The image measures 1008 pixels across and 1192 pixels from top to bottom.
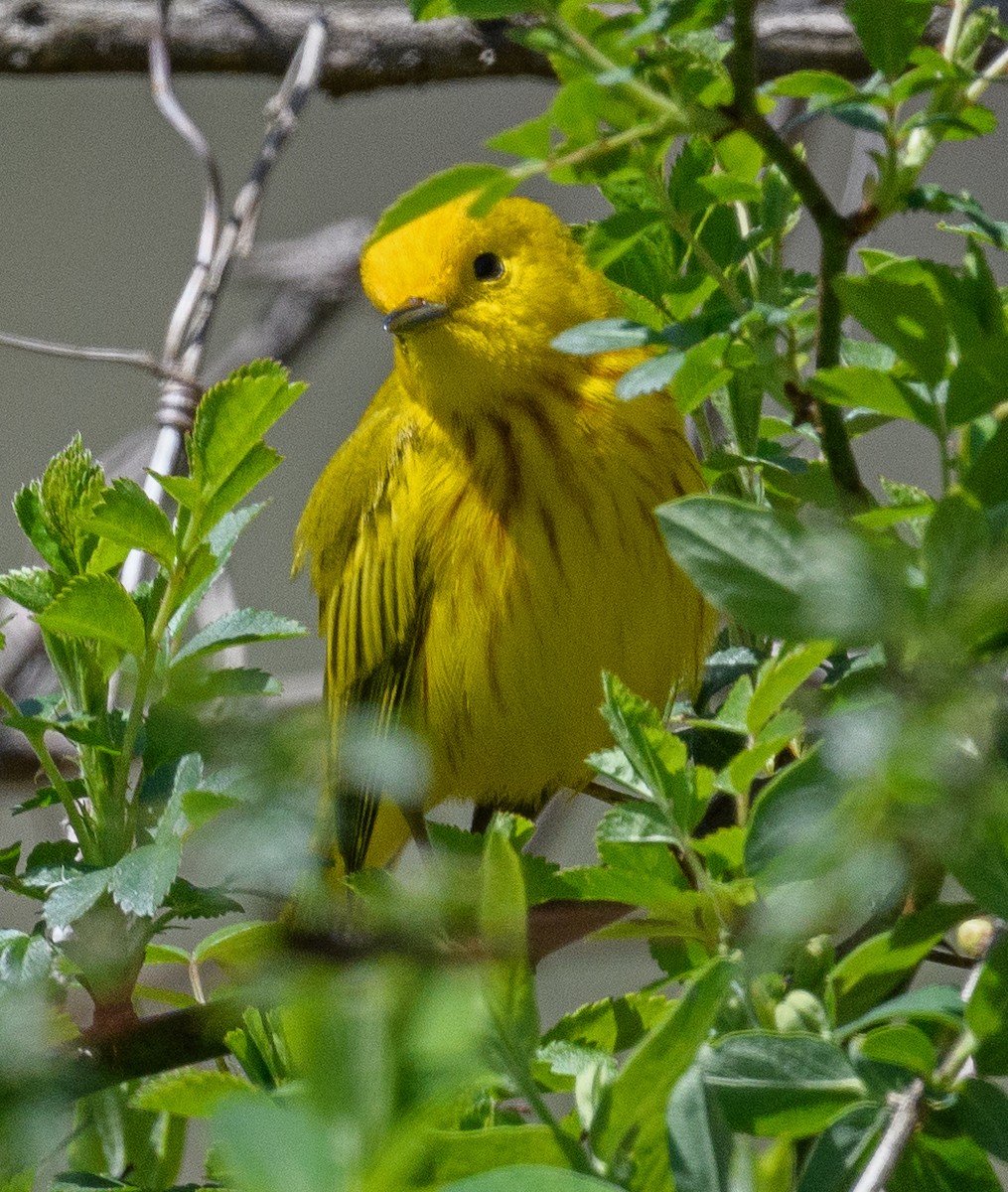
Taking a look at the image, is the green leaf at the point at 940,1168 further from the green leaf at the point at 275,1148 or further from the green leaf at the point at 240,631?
the green leaf at the point at 240,631

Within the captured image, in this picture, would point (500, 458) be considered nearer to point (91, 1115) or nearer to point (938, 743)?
point (91, 1115)

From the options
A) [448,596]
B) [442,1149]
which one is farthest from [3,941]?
[448,596]

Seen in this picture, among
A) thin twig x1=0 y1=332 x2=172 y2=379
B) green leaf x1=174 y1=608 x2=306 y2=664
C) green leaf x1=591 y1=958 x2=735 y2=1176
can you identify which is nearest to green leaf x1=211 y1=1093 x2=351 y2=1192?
green leaf x1=591 y1=958 x2=735 y2=1176

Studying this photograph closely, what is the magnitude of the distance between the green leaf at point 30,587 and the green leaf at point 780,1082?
0.40 m

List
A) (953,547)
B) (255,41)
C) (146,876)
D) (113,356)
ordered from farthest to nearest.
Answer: (255,41) → (113,356) → (146,876) → (953,547)

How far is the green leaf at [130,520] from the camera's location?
68 centimetres

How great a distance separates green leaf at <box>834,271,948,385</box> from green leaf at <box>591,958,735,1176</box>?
0.17 meters

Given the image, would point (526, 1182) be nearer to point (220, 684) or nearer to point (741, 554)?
point (741, 554)

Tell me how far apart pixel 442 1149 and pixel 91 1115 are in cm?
42

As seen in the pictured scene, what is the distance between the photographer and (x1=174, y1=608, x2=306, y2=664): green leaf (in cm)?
74

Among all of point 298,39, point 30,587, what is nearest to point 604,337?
point 30,587

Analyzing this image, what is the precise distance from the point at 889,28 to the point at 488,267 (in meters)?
1.35

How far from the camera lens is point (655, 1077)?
425 mm

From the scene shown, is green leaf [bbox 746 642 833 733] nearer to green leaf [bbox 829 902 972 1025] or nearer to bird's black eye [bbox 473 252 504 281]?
green leaf [bbox 829 902 972 1025]
